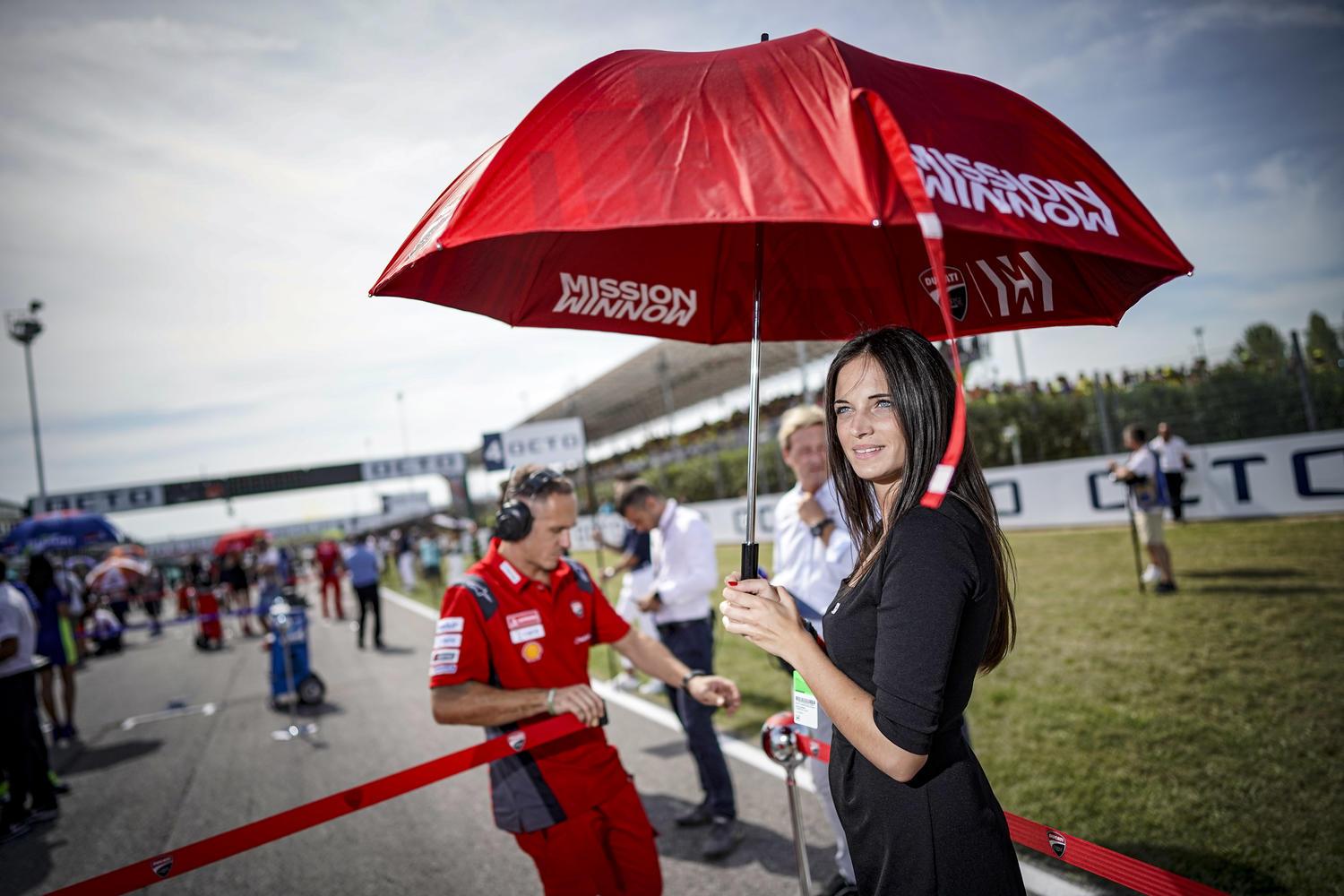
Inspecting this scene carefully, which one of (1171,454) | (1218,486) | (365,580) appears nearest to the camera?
(1171,454)

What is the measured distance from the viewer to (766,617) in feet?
5.04

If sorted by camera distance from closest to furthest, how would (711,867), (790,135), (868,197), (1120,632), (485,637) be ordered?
1. (868,197)
2. (790,135)
3. (485,637)
4. (711,867)
5. (1120,632)

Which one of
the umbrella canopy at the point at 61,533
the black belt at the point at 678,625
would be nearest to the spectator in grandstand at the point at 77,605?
the umbrella canopy at the point at 61,533

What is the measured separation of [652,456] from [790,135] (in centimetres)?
3085

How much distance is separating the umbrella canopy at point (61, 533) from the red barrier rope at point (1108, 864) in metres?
19.7

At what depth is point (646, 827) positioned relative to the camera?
2.63 metres

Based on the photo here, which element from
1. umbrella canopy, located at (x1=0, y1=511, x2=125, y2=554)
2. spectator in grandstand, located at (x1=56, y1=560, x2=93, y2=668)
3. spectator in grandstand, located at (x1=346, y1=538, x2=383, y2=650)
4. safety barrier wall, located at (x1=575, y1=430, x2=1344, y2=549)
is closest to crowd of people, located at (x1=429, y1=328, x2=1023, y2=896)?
safety barrier wall, located at (x1=575, y1=430, x2=1344, y2=549)

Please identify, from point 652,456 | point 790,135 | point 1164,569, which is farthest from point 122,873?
point 652,456

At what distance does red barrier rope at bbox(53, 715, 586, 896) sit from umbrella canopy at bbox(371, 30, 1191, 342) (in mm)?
1471

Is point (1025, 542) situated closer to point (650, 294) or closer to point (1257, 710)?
point (1257, 710)

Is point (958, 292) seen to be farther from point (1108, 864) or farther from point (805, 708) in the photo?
point (1108, 864)

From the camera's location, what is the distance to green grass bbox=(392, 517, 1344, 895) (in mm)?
3459

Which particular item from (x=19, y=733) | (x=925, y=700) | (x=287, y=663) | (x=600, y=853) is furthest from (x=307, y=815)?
(x=287, y=663)

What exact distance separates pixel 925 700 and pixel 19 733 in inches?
293
